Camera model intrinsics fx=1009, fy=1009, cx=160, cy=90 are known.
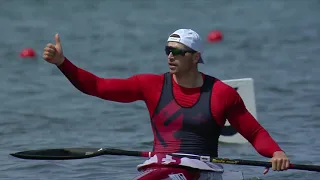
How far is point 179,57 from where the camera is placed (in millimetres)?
8180

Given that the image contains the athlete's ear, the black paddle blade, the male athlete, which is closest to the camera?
the male athlete

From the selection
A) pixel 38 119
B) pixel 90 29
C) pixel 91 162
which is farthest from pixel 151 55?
pixel 91 162

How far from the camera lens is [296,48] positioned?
22703mm

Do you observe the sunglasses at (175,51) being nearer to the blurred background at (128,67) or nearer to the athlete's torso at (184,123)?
the athlete's torso at (184,123)

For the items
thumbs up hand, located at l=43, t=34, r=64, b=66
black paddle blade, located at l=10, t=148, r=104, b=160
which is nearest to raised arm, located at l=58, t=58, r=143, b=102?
thumbs up hand, located at l=43, t=34, r=64, b=66

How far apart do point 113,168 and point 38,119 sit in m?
4.11

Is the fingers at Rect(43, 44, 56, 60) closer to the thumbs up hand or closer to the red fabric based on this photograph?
the thumbs up hand

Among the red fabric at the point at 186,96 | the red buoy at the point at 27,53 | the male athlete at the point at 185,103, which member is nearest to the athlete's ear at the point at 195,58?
the male athlete at the point at 185,103

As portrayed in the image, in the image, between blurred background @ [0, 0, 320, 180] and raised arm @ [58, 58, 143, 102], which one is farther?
blurred background @ [0, 0, 320, 180]

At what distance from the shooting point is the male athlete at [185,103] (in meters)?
8.13

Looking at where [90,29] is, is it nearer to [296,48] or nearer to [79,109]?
[296,48]

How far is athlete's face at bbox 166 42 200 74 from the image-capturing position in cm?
816

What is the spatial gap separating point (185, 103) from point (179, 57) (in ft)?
1.24

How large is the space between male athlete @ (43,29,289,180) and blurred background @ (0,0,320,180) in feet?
8.17
